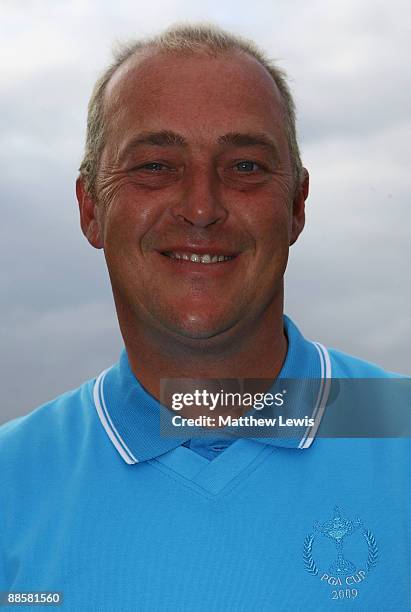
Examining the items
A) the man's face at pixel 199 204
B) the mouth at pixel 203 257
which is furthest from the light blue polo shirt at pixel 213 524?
the mouth at pixel 203 257

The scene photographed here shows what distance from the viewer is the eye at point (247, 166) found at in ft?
9.45

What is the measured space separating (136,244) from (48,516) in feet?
3.11

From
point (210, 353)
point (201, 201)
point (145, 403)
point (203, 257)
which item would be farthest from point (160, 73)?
point (145, 403)

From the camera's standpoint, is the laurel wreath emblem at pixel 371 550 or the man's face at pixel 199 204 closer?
the laurel wreath emblem at pixel 371 550

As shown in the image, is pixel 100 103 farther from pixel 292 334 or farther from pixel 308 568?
pixel 308 568

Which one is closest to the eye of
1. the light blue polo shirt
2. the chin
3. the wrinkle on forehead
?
the wrinkle on forehead

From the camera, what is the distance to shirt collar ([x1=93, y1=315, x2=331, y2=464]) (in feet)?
9.09

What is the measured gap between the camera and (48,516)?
2.76 m

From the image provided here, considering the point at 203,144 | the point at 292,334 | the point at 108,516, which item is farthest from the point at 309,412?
the point at 203,144

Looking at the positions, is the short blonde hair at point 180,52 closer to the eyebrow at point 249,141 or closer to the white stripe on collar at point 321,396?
the eyebrow at point 249,141

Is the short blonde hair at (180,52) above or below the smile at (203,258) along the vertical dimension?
above

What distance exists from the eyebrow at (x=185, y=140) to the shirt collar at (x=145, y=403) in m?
0.71

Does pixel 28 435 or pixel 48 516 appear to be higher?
pixel 28 435

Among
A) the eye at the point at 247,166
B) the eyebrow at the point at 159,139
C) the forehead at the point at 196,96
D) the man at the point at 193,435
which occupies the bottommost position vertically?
the man at the point at 193,435
